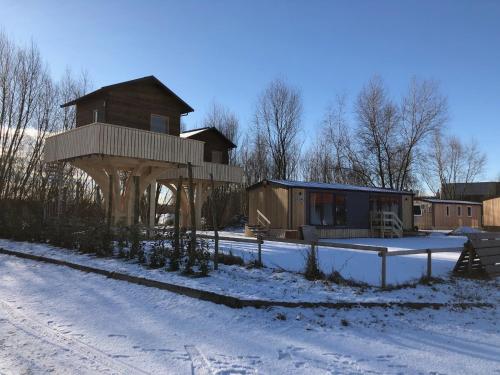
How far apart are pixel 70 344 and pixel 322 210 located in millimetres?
18595

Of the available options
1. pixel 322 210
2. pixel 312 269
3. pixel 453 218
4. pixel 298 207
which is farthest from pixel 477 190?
pixel 312 269

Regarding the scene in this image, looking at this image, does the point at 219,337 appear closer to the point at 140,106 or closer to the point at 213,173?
the point at 140,106

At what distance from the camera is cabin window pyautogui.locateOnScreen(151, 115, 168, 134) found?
22.4m

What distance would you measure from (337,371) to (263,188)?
19.2m

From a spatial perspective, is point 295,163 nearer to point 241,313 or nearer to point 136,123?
point 136,123

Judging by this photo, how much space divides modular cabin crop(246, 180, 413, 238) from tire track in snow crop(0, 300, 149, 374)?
50.6ft

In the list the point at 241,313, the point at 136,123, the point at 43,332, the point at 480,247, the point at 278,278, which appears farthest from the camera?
the point at 136,123

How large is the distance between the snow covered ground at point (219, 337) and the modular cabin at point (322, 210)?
46.2 ft

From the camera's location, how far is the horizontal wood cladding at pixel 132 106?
20797 millimetres

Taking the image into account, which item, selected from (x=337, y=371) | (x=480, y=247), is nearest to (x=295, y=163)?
(x=480, y=247)

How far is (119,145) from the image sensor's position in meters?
19.3

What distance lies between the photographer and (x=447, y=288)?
360 inches

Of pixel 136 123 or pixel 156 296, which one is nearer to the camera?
pixel 156 296

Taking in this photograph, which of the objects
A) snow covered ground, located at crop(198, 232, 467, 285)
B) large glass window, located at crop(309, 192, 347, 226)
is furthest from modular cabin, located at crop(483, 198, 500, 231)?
snow covered ground, located at crop(198, 232, 467, 285)
